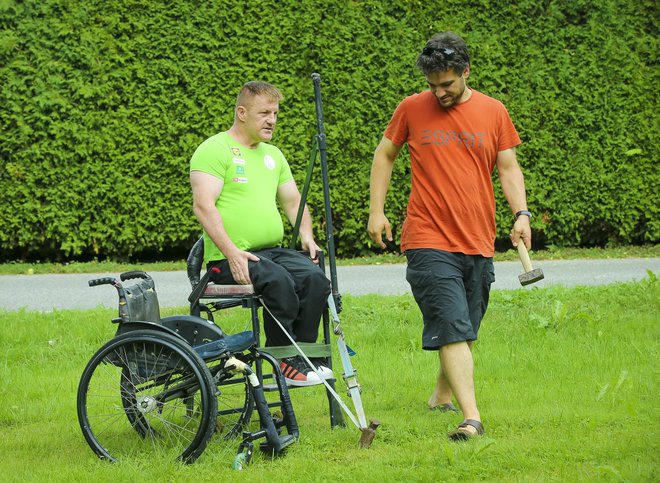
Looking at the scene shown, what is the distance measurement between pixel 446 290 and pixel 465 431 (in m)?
0.69

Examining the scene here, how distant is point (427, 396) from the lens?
17.7 ft

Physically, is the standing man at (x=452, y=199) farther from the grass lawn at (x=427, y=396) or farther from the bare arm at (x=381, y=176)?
the grass lawn at (x=427, y=396)

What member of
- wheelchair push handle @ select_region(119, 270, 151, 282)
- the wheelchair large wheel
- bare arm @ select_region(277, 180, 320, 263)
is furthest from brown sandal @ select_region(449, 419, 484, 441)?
wheelchair push handle @ select_region(119, 270, 151, 282)

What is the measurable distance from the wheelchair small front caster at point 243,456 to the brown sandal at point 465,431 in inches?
37.0

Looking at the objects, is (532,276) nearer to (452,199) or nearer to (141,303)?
(452,199)

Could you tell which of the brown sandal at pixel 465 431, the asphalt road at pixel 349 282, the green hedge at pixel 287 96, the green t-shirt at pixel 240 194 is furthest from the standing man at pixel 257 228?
the green hedge at pixel 287 96

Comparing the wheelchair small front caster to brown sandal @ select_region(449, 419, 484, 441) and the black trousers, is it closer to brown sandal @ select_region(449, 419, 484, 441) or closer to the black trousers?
the black trousers

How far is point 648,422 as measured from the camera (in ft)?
15.0

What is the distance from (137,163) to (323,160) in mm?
6577

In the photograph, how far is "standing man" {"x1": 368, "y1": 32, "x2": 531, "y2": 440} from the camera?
4609 mm

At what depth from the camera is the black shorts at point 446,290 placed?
461 centimetres

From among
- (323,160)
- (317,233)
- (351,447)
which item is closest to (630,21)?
(317,233)

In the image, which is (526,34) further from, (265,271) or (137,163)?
(265,271)

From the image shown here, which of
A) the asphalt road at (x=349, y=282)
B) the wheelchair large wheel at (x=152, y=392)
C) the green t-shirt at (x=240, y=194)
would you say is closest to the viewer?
the wheelchair large wheel at (x=152, y=392)
